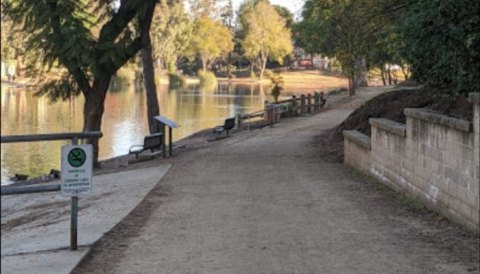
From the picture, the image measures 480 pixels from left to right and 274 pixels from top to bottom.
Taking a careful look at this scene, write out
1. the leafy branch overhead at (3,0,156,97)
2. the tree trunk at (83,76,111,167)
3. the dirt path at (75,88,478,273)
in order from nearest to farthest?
the dirt path at (75,88,478,273) < the leafy branch overhead at (3,0,156,97) < the tree trunk at (83,76,111,167)

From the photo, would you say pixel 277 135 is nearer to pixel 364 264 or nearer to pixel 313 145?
pixel 313 145

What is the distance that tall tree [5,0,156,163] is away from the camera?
52.9 feet

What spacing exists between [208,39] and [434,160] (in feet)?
361

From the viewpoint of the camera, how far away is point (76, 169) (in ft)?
21.1

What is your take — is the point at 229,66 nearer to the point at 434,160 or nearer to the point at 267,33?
the point at 267,33

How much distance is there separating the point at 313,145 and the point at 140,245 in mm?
11880

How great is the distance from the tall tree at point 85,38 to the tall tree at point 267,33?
9446cm

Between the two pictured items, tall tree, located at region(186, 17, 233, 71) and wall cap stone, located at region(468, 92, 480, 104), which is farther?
tall tree, located at region(186, 17, 233, 71)

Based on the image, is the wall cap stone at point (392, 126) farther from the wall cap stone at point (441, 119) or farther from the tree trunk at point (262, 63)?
the tree trunk at point (262, 63)

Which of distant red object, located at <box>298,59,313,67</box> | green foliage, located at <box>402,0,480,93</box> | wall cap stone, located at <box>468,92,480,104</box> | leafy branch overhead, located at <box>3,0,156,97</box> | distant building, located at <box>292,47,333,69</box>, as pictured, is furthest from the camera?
distant red object, located at <box>298,59,313,67</box>

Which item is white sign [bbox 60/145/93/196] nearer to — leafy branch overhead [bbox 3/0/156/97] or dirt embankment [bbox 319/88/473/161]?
dirt embankment [bbox 319/88/473/161]

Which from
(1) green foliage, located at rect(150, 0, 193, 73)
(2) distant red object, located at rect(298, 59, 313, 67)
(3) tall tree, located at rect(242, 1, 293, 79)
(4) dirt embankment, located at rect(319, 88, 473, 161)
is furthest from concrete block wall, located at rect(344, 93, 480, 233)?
(2) distant red object, located at rect(298, 59, 313, 67)

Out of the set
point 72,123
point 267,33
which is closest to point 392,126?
point 72,123

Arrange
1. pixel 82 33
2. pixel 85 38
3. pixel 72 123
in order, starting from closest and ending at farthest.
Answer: pixel 82 33 < pixel 85 38 < pixel 72 123
